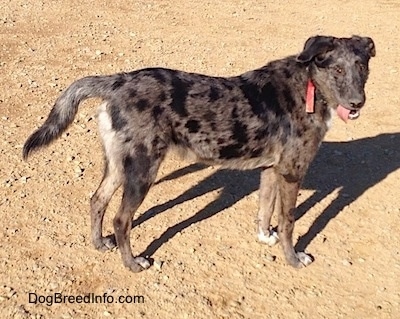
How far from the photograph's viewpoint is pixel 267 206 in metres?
6.68

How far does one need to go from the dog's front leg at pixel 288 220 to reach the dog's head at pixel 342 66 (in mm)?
928

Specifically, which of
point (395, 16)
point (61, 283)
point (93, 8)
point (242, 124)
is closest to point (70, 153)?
point (61, 283)

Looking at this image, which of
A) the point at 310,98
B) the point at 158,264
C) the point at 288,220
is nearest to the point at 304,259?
the point at 288,220

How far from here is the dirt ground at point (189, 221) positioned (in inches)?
232

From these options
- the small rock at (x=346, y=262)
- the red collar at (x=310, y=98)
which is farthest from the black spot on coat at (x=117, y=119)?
the small rock at (x=346, y=262)

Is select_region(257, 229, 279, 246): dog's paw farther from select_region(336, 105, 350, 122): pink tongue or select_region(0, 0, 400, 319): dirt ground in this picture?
select_region(336, 105, 350, 122): pink tongue

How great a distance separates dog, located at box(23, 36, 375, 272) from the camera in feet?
18.6

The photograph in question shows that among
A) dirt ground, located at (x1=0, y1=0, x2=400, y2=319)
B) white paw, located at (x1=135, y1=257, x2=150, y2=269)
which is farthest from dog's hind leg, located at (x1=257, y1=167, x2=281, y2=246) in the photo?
white paw, located at (x1=135, y1=257, x2=150, y2=269)

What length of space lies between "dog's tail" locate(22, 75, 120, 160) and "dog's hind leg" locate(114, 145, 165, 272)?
641mm

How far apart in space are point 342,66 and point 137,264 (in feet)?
9.27

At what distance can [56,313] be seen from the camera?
560 cm

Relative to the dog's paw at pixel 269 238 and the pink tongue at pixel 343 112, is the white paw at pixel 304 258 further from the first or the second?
the pink tongue at pixel 343 112

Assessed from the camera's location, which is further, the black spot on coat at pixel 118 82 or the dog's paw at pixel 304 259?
the dog's paw at pixel 304 259

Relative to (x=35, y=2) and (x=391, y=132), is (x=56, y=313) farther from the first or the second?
(x=35, y=2)
